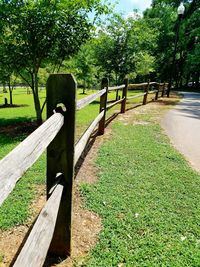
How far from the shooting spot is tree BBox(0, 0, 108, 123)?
6203 mm

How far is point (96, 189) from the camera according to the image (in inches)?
130

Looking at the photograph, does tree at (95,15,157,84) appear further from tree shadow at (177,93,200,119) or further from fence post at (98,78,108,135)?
fence post at (98,78,108,135)

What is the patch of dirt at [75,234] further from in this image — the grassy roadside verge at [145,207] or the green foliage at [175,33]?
the green foliage at [175,33]

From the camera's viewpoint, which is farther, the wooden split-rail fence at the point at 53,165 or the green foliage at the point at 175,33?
the green foliage at the point at 175,33

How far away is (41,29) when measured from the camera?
21.5ft

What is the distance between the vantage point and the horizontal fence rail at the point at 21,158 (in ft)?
2.87

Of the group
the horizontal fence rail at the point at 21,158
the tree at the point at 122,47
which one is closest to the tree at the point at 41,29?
the horizontal fence rail at the point at 21,158

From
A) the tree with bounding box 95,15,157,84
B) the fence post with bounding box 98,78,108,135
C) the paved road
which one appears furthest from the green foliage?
the fence post with bounding box 98,78,108,135

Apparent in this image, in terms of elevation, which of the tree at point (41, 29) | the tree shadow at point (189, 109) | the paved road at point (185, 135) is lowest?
the paved road at point (185, 135)

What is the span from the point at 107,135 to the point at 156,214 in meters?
3.29

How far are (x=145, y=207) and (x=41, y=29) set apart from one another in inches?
226

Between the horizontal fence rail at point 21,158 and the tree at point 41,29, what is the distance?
5859 mm

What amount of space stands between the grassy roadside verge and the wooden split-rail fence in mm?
516

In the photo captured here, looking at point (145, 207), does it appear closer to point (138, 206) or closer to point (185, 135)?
point (138, 206)
